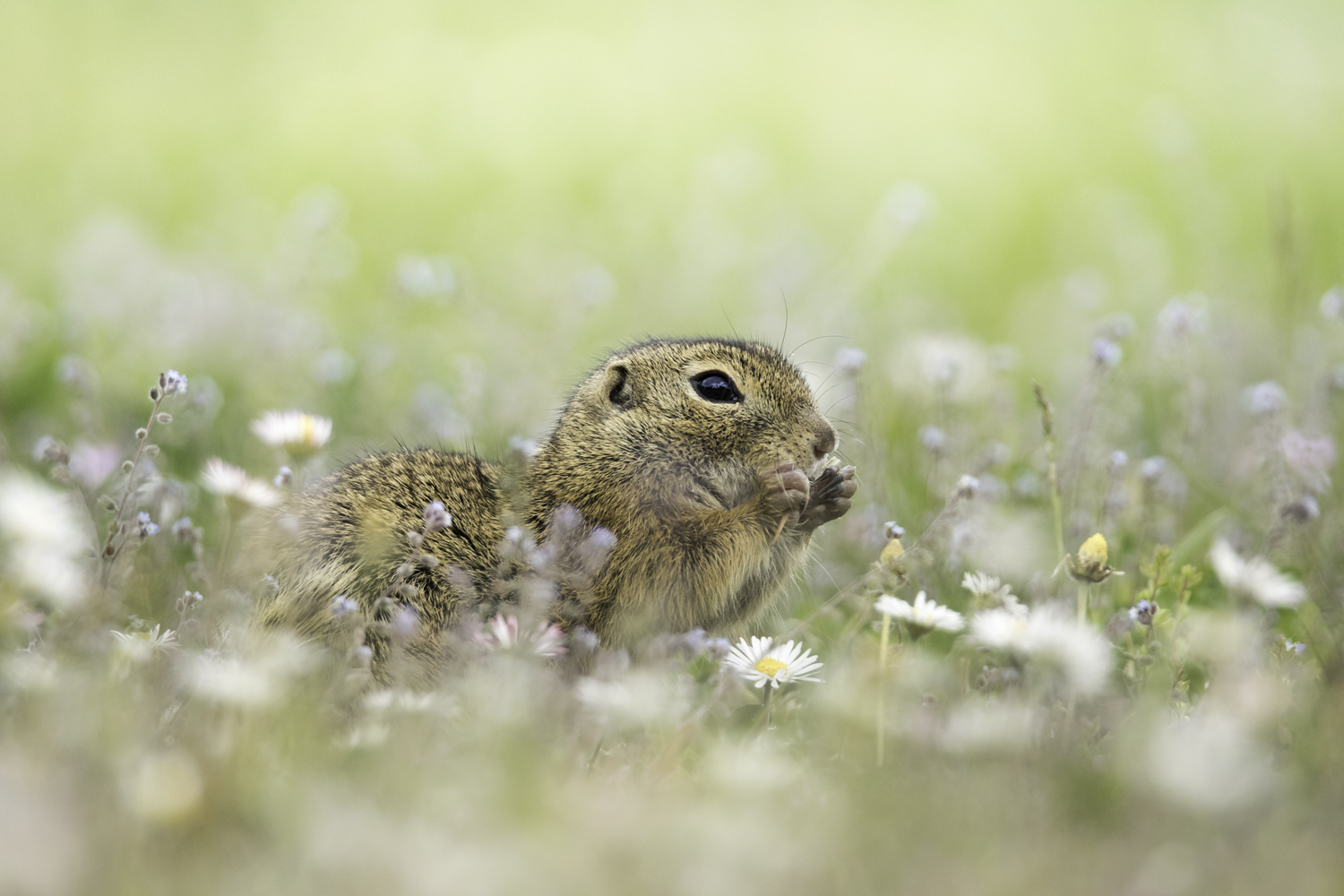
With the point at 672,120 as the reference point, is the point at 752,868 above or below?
below

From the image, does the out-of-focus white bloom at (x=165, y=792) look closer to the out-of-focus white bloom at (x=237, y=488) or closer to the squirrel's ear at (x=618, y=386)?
the out-of-focus white bloom at (x=237, y=488)

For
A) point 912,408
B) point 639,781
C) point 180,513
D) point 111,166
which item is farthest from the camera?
point 111,166

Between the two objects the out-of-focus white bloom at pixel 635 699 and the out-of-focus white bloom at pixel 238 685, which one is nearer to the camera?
the out-of-focus white bloom at pixel 238 685

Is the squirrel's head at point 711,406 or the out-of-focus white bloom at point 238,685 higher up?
the squirrel's head at point 711,406

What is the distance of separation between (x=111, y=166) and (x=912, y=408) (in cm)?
833

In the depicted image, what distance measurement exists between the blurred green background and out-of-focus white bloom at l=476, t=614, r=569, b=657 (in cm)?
241

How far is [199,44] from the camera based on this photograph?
1329 cm

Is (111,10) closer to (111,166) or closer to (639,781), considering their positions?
(111,166)

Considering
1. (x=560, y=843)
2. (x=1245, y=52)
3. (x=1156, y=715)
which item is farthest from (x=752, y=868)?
(x=1245, y=52)

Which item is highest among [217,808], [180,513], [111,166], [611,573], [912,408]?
[111,166]

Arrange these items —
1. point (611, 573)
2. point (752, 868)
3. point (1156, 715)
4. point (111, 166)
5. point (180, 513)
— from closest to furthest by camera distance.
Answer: point (752, 868), point (1156, 715), point (611, 573), point (180, 513), point (111, 166)

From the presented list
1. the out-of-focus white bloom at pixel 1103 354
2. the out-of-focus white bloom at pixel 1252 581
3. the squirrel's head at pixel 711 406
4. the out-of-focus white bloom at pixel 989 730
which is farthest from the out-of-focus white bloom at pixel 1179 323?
the out-of-focus white bloom at pixel 989 730

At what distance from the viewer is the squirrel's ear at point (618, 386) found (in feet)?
16.1

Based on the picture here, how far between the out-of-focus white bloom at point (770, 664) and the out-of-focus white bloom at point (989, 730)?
23.7 inches
